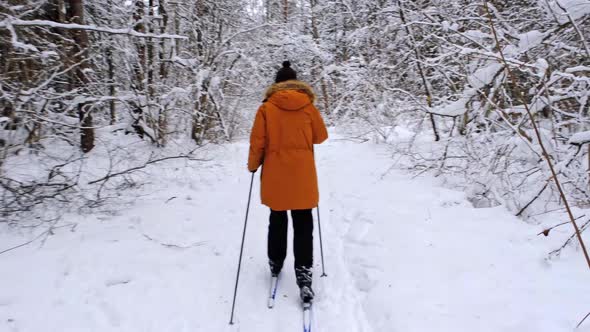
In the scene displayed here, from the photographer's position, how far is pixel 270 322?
115 inches

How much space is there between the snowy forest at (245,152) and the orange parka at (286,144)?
0.98 meters

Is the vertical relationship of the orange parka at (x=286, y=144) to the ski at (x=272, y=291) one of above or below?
above

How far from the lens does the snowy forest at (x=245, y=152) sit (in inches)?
119

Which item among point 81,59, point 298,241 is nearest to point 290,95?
point 298,241

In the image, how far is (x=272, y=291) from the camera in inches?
129

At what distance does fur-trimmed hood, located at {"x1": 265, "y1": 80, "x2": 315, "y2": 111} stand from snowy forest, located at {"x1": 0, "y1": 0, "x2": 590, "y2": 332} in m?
1.46

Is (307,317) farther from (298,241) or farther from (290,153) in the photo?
(290,153)

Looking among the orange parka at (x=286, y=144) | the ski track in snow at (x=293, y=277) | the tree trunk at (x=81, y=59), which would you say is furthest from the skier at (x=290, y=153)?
the tree trunk at (x=81, y=59)

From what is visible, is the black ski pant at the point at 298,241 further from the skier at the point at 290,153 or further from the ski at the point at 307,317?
the ski at the point at 307,317

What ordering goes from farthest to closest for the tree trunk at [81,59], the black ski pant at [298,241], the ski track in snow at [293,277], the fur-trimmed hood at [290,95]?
the tree trunk at [81,59]
the black ski pant at [298,241]
the fur-trimmed hood at [290,95]
the ski track in snow at [293,277]

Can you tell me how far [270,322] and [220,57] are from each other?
842cm

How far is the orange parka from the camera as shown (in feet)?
9.98

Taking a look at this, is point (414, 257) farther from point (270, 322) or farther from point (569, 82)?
point (569, 82)

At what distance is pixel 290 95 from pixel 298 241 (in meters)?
1.29
